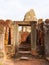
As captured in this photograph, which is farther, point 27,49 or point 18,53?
point 27,49

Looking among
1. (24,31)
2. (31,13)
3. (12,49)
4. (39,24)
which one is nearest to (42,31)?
(39,24)

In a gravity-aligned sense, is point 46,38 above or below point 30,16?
below

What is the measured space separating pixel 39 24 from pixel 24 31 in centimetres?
973

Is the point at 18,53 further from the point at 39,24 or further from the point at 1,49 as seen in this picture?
the point at 39,24

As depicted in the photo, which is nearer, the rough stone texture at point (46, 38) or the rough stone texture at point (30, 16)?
the rough stone texture at point (46, 38)

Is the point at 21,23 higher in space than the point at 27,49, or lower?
higher

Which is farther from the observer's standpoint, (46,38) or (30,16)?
(30,16)

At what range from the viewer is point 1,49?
14430mm

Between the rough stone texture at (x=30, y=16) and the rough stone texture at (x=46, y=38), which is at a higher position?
the rough stone texture at (x=30, y=16)

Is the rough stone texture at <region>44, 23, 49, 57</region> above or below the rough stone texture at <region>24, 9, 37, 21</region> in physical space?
below

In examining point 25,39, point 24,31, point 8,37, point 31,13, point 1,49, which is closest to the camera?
point 1,49

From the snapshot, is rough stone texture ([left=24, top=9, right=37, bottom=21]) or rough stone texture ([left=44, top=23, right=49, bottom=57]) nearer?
rough stone texture ([left=44, top=23, right=49, bottom=57])

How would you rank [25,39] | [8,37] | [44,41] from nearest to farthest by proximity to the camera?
[44,41]
[8,37]
[25,39]

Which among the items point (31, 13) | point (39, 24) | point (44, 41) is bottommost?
point (44, 41)
